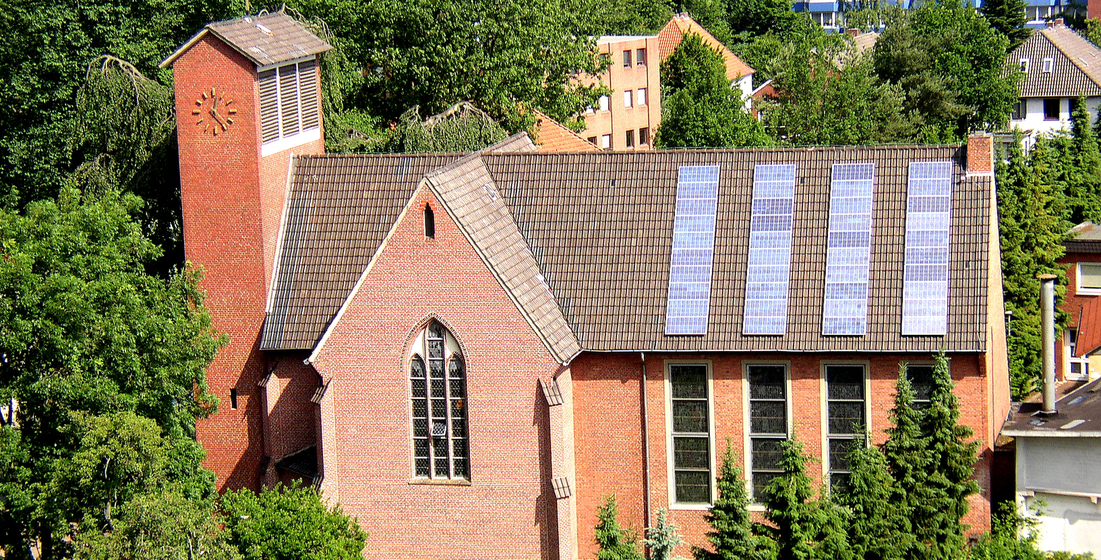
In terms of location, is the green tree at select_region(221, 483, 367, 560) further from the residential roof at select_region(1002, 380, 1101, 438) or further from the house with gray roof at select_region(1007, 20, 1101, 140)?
the house with gray roof at select_region(1007, 20, 1101, 140)

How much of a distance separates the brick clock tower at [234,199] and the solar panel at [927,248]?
1590 centimetres

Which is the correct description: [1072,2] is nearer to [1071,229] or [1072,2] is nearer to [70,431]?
[1071,229]

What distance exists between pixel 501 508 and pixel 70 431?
9.99m

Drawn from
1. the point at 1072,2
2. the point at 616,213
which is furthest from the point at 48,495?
the point at 1072,2

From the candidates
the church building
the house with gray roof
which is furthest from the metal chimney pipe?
the house with gray roof

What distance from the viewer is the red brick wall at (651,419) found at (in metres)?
31.8

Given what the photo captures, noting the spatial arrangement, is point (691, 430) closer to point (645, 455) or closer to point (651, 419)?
point (651, 419)

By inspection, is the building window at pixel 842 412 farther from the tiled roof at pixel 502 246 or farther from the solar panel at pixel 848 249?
the tiled roof at pixel 502 246

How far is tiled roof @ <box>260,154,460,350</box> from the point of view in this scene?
3425cm

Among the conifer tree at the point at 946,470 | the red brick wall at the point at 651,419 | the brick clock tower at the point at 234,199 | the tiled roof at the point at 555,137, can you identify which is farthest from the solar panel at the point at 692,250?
the tiled roof at the point at 555,137

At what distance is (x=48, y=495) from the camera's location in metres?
30.9

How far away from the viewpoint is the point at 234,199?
3453 cm

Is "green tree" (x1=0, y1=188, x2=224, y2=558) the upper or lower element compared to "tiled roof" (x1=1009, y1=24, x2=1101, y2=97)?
lower

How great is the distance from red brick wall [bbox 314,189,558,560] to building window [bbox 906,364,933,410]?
8294 mm
